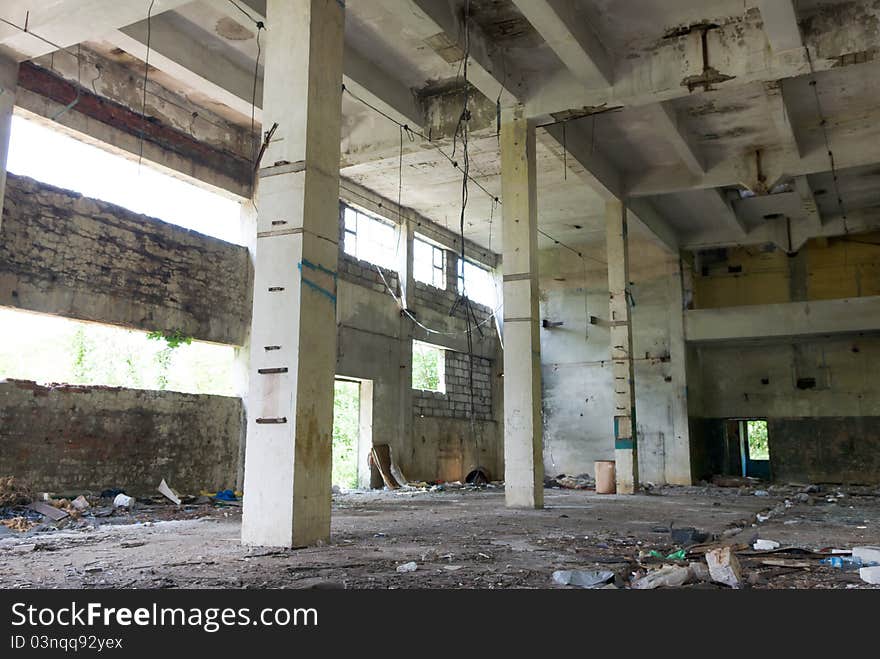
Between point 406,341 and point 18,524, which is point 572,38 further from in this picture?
point 406,341

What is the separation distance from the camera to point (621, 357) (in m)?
15.3

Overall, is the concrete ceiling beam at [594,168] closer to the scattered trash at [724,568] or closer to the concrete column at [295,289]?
the concrete column at [295,289]

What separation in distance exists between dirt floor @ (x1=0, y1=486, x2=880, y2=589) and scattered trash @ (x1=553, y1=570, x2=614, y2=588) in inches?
2.3

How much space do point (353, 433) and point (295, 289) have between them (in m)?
12.6

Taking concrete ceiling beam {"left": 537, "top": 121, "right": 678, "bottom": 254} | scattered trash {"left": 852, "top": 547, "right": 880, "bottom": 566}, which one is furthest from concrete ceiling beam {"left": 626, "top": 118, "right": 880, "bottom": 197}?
scattered trash {"left": 852, "top": 547, "right": 880, "bottom": 566}

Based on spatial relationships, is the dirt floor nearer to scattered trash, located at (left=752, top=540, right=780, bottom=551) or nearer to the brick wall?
scattered trash, located at (left=752, top=540, right=780, bottom=551)

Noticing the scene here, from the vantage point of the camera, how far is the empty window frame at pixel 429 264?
62.0ft

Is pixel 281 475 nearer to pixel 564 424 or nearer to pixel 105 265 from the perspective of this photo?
pixel 105 265

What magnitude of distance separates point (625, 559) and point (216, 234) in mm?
10296

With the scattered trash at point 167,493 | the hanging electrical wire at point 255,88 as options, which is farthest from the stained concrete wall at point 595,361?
the scattered trash at point 167,493

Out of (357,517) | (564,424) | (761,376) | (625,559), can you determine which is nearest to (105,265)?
(357,517)

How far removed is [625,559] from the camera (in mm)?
5348

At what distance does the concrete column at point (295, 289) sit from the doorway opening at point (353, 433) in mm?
9129

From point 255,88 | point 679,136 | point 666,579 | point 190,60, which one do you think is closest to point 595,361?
point 679,136
